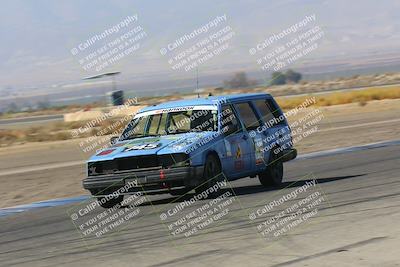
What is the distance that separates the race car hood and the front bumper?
10.3 inches

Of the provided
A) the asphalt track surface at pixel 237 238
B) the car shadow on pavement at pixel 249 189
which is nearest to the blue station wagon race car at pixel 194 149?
the car shadow on pavement at pixel 249 189

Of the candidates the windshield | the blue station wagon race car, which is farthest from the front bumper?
the windshield

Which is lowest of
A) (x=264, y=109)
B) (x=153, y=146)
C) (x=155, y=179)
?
(x=264, y=109)

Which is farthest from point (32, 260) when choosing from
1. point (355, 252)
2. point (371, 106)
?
point (371, 106)

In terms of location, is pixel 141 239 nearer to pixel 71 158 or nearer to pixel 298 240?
pixel 298 240

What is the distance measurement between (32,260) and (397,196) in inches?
213

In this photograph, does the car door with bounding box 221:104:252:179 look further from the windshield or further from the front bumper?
the front bumper

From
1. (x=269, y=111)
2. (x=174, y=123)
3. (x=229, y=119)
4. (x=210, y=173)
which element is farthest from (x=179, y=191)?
(x=269, y=111)

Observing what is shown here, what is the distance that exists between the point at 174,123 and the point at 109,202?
5.35ft

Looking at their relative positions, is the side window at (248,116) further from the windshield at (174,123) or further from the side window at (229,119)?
the windshield at (174,123)

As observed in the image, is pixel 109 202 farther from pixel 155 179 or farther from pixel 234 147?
pixel 234 147

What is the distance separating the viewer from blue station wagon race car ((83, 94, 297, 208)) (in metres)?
11.9

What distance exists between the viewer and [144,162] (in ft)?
39.3

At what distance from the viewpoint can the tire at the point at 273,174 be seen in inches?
551
